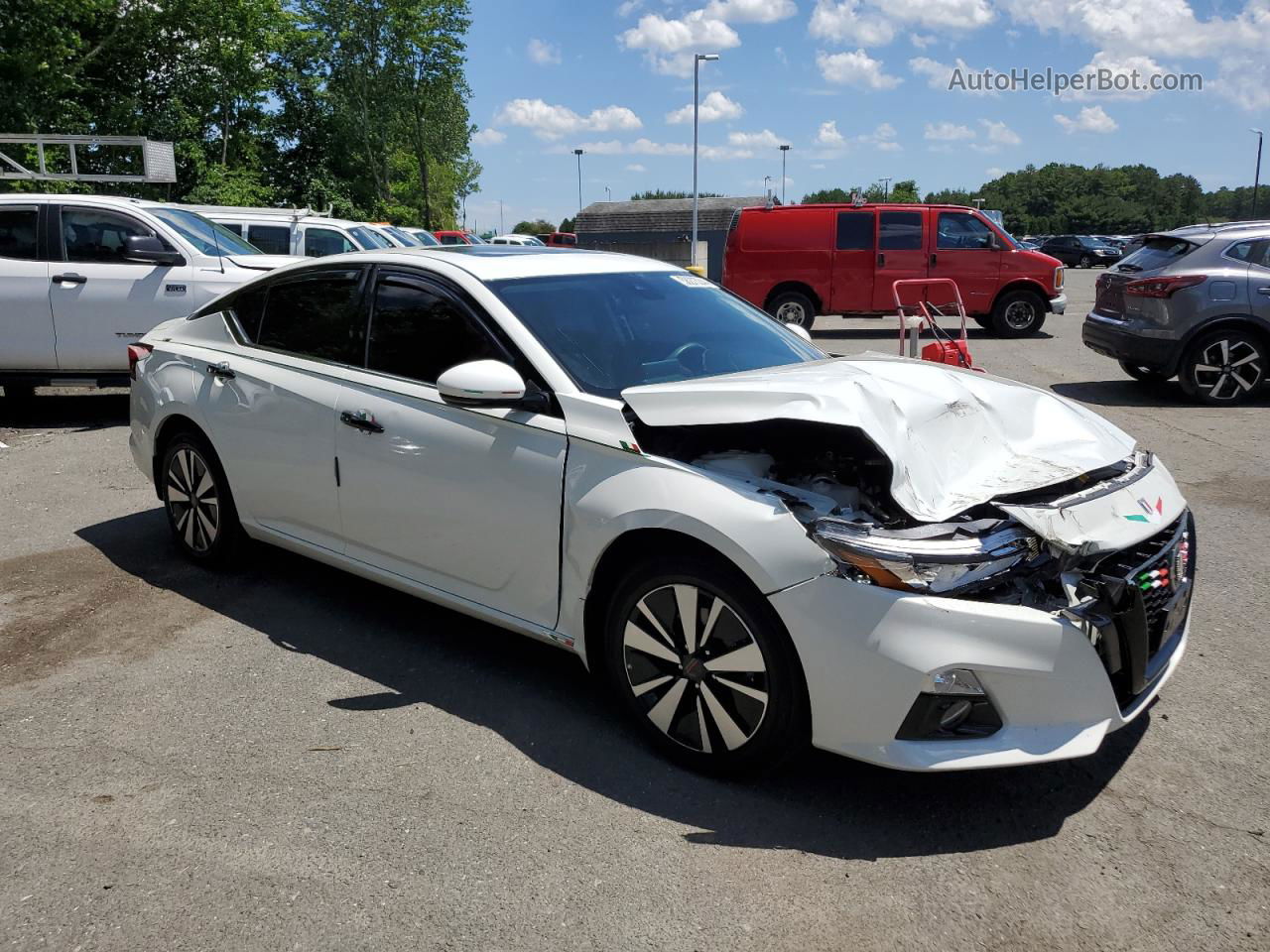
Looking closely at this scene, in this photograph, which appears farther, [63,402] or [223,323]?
[63,402]

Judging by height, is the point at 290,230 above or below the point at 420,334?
above

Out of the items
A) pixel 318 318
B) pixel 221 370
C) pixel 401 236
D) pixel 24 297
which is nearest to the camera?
pixel 318 318

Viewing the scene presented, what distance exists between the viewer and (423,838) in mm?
3002

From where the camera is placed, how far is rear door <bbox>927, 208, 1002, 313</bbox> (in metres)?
17.0

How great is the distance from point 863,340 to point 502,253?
1339 centimetres

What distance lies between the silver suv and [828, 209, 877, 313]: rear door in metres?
7.05

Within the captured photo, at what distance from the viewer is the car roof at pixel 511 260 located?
4.16 metres

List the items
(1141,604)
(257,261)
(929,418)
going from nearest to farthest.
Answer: (1141,604)
(929,418)
(257,261)

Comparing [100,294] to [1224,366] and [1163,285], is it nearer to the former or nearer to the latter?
[1163,285]

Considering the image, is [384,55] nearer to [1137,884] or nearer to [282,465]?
[282,465]

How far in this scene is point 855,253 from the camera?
1706 cm

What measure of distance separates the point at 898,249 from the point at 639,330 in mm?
13994

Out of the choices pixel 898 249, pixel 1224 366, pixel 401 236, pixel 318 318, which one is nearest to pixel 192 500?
pixel 318 318

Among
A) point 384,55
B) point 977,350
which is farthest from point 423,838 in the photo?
point 384,55
